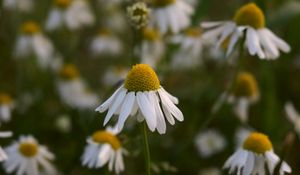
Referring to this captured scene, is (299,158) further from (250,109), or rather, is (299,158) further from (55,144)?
(55,144)

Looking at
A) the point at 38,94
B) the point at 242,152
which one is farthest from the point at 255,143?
the point at 38,94

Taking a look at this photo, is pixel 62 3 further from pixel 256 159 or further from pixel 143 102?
pixel 143 102

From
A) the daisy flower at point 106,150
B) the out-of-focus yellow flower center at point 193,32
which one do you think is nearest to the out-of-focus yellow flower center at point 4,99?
the out-of-focus yellow flower center at point 193,32

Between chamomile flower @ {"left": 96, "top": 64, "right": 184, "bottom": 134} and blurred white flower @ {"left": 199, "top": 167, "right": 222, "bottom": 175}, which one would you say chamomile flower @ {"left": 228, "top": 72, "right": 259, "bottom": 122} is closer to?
blurred white flower @ {"left": 199, "top": 167, "right": 222, "bottom": 175}

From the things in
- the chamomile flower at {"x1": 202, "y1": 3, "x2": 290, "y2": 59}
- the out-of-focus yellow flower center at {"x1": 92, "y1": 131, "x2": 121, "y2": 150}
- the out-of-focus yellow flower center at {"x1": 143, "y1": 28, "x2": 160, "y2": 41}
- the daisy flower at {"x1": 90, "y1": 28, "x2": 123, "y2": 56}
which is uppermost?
the chamomile flower at {"x1": 202, "y1": 3, "x2": 290, "y2": 59}

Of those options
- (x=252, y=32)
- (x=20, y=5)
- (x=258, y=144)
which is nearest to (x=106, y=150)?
(x=258, y=144)

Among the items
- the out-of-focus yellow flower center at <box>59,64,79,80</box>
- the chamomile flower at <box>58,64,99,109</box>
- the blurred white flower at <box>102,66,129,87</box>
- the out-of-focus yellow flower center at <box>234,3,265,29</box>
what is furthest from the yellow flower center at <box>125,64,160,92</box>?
the blurred white flower at <box>102,66,129,87</box>
